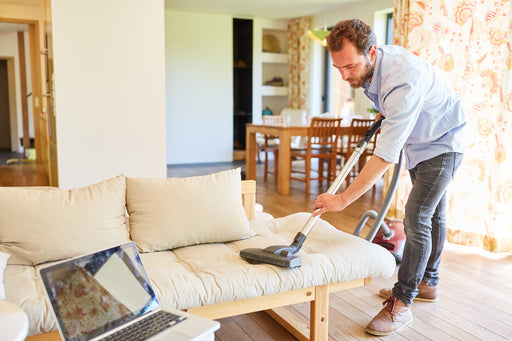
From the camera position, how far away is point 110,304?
3.83ft

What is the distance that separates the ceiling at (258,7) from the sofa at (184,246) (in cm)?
514

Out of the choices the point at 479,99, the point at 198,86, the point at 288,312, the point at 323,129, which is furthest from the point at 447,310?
the point at 198,86

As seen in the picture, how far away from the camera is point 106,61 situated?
12.5ft

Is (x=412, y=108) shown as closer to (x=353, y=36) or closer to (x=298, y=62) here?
(x=353, y=36)

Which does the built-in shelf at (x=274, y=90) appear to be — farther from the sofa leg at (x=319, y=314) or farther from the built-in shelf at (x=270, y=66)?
the sofa leg at (x=319, y=314)

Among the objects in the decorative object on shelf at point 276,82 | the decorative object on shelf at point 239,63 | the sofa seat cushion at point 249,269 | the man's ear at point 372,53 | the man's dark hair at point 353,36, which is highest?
the decorative object on shelf at point 239,63

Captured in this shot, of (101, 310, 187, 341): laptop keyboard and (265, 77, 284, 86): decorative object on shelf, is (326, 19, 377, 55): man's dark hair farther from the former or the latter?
(265, 77, 284, 86): decorative object on shelf

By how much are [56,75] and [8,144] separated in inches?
331

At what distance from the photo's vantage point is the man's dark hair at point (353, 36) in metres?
1.82

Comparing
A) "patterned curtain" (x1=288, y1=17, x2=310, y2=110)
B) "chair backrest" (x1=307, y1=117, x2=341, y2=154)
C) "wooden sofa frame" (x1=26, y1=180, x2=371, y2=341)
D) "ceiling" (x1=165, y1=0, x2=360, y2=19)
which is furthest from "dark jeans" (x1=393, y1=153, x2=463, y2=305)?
"patterned curtain" (x1=288, y1=17, x2=310, y2=110)

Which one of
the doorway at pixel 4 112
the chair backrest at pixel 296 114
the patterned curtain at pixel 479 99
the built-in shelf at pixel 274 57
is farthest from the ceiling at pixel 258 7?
the doorway at pixel 4 112

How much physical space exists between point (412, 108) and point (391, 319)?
0.96 meters

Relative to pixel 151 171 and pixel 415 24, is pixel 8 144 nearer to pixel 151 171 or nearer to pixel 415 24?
pixel 151 171

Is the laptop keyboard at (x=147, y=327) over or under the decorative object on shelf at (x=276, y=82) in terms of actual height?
under
